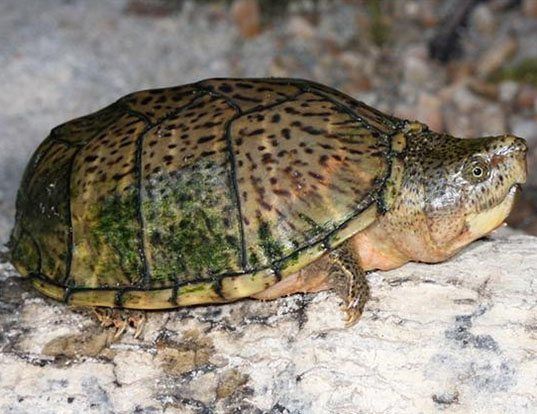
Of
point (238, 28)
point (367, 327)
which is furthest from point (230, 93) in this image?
point (238, 28)

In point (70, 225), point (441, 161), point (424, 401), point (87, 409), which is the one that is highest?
point (441, 161)

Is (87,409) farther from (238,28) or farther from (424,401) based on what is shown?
(238,28)

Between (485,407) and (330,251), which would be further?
(330,251)

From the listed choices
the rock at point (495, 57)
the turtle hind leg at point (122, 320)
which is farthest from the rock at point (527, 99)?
the turtle hind leg at point (122, 320)

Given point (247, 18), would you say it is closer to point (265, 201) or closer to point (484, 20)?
point (484, 20)

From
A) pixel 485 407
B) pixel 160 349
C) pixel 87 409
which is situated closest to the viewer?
pixel 485 407

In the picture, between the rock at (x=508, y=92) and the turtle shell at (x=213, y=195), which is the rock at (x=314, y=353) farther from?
the rock at (x=508, y=92)

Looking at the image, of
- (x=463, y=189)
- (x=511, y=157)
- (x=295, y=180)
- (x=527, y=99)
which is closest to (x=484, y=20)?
(x=527, y=99)

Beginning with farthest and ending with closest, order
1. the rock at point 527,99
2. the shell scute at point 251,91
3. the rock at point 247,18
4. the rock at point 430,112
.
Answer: the rock at point 247,18 → the rock at point 527,99 → the rock at point 430,112 → the shell scute at point 251,91
